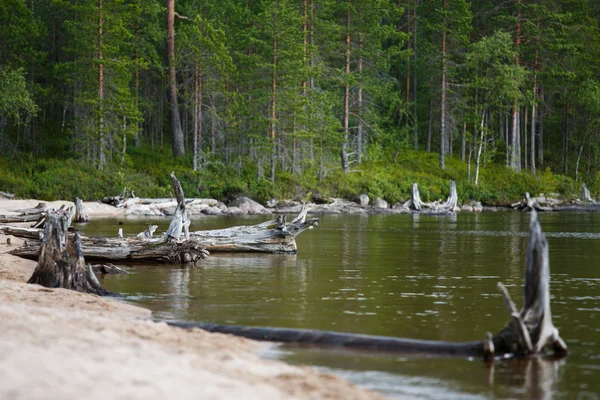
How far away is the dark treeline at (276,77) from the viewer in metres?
45.4

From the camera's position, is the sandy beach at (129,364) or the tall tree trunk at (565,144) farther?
the tall tree trunk at (565,144)

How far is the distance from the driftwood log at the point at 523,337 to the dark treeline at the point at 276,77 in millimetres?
35072

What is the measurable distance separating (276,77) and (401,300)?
37592mm

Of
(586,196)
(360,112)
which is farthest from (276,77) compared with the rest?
(586,196)

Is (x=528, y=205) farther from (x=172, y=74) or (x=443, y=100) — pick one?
(x=172, y=74)

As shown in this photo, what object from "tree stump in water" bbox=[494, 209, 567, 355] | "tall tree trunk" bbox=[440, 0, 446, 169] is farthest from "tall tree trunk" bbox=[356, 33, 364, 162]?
"tree stump in water" bbox=[494, 209, 567, 355]

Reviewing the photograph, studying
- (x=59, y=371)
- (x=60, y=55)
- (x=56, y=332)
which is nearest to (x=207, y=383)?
(x=59, y=371)

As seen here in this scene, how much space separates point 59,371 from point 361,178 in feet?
156

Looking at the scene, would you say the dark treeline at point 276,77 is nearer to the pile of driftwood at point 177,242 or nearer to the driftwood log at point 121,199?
the driftwood log at point 121,199

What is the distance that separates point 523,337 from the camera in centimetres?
935

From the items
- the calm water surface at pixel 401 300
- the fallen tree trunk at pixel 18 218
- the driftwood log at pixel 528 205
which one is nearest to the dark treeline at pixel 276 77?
the driftwood log at pixel 528 205

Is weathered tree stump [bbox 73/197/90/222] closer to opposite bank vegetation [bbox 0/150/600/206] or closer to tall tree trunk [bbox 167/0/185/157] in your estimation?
opposite bank vegetation [bbox 0/150/600/206]

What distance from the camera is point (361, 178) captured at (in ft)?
177

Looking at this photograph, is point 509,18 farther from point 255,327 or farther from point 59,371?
point 59,371
